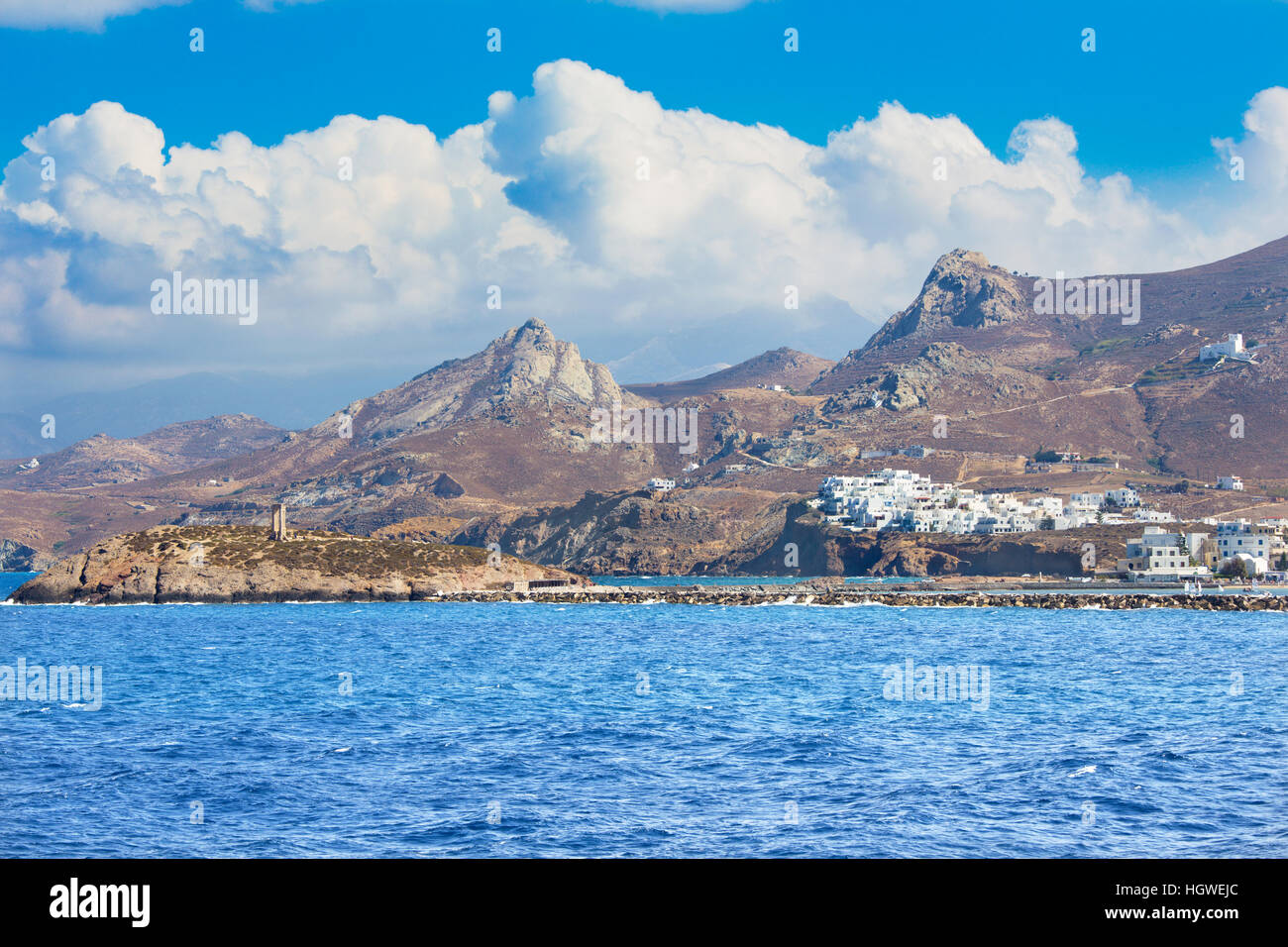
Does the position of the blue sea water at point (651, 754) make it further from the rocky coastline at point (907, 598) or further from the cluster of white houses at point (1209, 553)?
the cluster of white houses at point (1209, 553)

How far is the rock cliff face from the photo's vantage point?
477 feet

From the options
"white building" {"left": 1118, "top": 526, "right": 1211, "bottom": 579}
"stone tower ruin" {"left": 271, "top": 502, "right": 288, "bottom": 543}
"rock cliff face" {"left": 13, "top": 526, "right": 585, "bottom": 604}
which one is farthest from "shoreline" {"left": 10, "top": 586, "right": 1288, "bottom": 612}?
"stone tower ruin" {"left": 271, "top": 502, "right": 288, "bottom": 543}

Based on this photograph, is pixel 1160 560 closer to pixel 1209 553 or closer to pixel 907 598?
pixel 1209 553

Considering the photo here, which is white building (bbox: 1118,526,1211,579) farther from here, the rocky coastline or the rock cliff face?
the rock cliff face

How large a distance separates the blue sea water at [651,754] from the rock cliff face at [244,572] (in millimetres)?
70772

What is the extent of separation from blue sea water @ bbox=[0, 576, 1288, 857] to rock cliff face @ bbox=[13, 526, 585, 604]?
70772 mm

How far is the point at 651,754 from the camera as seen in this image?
36.8m

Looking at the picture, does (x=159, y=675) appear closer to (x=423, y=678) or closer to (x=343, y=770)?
(x=423, y=678)

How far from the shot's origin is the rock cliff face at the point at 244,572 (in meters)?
145

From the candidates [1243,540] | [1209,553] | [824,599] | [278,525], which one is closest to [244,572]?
[278,525]

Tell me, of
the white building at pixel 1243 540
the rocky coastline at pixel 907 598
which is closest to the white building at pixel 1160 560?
the white building at pixel 1243 540
